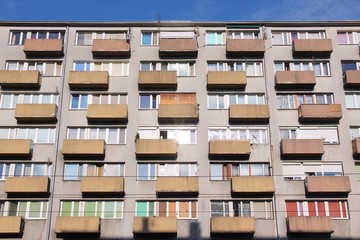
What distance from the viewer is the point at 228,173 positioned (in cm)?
3397

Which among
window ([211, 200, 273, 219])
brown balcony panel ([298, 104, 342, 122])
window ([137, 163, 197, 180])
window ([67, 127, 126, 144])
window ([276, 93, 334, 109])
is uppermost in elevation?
window ([276, 93, 334, 109])

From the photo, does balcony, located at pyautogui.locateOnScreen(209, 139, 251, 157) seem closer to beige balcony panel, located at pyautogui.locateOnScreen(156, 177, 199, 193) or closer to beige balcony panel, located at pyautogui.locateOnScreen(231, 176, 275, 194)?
beige balcony panel, located at pyautogui.locateOnScreen(231, 176, 275, 194)

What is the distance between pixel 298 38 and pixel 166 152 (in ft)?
45.3

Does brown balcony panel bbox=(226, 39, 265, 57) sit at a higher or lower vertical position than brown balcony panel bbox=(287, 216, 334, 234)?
higher

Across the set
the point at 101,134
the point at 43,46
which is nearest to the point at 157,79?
the point at 101,134

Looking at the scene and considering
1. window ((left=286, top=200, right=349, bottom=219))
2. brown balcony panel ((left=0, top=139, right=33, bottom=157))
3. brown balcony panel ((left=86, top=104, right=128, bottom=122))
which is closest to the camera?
window ((left=286, top=200, right=349, bottom=219))

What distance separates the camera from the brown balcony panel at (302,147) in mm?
33688

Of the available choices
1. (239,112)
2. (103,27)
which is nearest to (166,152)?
(239,112)

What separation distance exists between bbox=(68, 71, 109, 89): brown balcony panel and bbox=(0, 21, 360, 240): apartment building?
0.10 m

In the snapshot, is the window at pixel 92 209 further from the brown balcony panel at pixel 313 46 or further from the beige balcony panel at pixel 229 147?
the brown balcony panel at pixel 313 46

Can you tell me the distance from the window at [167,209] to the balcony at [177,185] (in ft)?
2.64

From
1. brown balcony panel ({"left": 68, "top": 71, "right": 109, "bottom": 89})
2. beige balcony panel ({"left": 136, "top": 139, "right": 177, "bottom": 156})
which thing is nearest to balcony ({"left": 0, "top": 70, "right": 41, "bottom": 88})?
brown balcony panel ({"left": 68, "top": 71, "right": 109, "bottom": 89})

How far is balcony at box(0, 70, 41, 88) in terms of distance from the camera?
3588 centimetres

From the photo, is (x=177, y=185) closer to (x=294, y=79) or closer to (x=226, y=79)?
(x=226, y=79)
